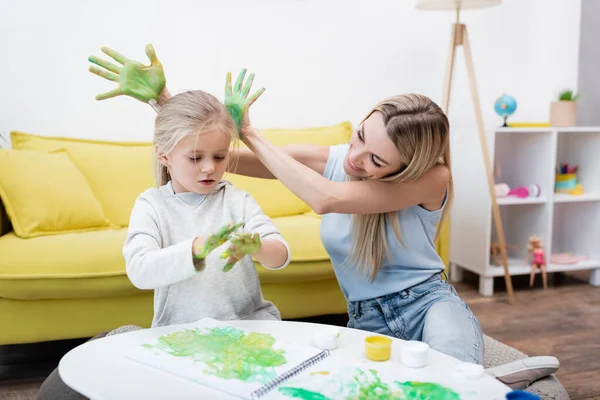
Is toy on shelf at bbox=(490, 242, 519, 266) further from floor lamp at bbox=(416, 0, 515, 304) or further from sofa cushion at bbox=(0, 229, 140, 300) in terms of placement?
sofa cushion at bbox=(0, 229, 140, 300)

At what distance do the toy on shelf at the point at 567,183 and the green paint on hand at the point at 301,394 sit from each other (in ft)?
9.10

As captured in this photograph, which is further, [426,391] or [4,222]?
[4,222]

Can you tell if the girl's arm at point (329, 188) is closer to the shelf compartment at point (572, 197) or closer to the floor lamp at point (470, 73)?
the floor lamp at point (470, 73)

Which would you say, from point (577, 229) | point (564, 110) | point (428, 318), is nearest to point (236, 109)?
point (428, 318)

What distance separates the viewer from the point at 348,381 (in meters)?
0.96

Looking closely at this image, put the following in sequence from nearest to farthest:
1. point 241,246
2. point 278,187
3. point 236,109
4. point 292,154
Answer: point 241,246 < point 236,109 < point 292,154 < point 278,187

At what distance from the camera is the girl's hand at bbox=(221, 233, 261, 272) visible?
108 cm

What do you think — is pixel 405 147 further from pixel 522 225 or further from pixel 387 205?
pixel 522 225

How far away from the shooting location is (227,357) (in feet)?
3.42

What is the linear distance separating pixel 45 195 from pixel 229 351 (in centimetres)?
145

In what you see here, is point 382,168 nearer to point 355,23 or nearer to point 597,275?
point 355,23

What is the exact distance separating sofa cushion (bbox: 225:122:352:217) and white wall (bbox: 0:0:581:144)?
1.20 ft

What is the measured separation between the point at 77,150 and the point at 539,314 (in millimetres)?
2184

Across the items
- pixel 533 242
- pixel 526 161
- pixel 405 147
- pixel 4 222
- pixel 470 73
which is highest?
pixel 470 73
